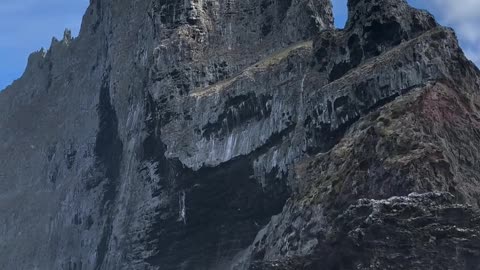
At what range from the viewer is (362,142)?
301 feet

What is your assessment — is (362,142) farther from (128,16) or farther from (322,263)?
(128,16)

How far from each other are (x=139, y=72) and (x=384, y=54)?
4967 cm

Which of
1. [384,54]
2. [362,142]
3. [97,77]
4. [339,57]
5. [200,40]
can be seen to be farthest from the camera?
[97,77]

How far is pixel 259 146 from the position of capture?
11875cm

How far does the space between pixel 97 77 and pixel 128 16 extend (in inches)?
798

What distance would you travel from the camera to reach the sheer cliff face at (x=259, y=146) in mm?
84625

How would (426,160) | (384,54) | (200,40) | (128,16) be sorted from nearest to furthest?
1. (426,160)
2. (384,54)
3. (200,40)
4. (128,16)

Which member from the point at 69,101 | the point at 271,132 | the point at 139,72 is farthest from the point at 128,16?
the point at 271,132

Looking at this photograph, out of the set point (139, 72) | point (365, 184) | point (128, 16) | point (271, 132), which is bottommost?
point (365, 184)

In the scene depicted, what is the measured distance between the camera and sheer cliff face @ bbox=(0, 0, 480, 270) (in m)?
84.6

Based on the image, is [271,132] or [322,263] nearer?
[322,263]

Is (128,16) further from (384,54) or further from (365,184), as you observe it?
(365,184)

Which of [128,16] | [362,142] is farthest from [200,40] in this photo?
[362,142]

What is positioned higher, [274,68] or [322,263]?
[274,68]
